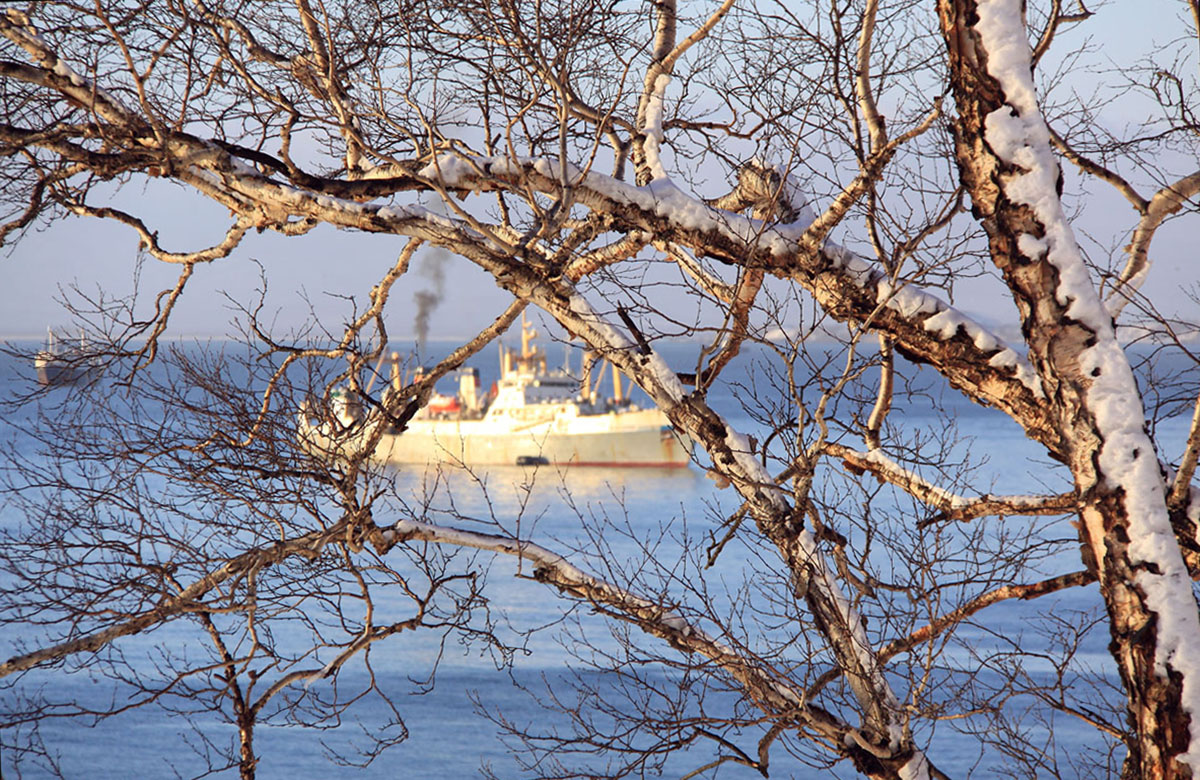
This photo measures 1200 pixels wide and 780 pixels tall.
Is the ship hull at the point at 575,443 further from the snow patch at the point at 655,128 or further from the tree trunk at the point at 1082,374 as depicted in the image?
the tree trunk at the point at 1082,374

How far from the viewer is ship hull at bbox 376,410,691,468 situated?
51312mm

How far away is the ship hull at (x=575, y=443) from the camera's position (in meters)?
51.3

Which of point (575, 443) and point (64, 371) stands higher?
point (64, 371)

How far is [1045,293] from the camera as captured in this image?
373cm

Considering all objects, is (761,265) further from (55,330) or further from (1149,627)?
(55,330)

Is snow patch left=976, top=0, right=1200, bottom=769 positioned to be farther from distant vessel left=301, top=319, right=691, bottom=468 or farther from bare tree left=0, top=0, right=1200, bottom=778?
distant vessel left=301, top=319, right=691, bottom=468

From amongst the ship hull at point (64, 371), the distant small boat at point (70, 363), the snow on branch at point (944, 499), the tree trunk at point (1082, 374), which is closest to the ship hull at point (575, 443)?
the ship hull at point (64, 371)

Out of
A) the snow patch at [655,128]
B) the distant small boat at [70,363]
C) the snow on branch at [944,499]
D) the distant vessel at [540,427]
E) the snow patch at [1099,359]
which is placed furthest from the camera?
the distant vessel at [540,427]

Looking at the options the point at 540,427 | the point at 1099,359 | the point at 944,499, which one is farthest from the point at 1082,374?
the point at 540,427

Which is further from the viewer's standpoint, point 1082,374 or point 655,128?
point 655,128

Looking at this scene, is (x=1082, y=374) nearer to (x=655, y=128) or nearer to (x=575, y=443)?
(x=655, y=128)

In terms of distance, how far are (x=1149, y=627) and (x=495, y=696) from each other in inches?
A: 1044

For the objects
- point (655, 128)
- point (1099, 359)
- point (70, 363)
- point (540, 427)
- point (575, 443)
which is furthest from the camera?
point (540, 427)

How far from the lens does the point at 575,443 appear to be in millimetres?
52656
